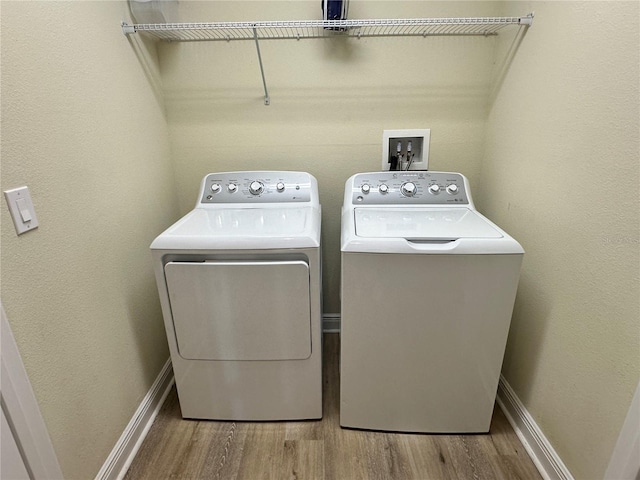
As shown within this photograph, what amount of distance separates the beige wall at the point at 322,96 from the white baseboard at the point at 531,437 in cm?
116

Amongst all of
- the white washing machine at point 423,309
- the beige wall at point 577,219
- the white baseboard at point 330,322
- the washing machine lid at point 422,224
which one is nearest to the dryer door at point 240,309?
the white washing machine at point 423,309

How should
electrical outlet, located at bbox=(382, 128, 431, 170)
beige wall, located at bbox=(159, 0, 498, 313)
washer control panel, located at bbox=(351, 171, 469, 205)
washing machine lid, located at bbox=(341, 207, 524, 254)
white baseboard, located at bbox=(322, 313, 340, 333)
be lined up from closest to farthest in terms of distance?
washing machine lid, located at bbox=(341, 207, 524, 254)
washer control panel, located at bbox=(351, 171, 469, 205)
beige wall, located at bbox=(159, 0, 498, 313)
electrical outlet, located at bbox=(382, 128, 431, 170)
white baseboard, located at bbox=(322, 313, 340, 333)

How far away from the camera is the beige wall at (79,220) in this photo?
36.7 inches

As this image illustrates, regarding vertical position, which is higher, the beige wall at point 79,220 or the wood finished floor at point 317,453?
the beige wall at point 79,220

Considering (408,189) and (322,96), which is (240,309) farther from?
(322,96)

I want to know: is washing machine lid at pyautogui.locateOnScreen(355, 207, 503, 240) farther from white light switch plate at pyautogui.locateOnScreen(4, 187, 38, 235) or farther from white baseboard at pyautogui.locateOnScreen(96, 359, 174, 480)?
white baseboard at pyautogui.locateOnScreen(96, 359, 174, 480)

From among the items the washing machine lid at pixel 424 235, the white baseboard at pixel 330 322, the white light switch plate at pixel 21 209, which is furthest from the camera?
the white baseboard at pixel 330 322

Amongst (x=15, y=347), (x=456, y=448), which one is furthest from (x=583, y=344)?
(x=15, y=347)

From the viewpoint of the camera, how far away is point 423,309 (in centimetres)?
128

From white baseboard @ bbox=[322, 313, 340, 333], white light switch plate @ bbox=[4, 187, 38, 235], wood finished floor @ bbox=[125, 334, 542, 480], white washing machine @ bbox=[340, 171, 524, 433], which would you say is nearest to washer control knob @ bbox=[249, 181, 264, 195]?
white washing machine @ bbox=[340, 171, 524, 433]

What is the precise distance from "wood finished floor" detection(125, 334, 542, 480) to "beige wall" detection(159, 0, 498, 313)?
1.27 meters

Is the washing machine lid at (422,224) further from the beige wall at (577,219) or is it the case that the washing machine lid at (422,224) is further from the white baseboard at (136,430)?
the white baseboard at (136,430)

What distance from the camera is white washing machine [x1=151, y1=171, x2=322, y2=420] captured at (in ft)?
4.14

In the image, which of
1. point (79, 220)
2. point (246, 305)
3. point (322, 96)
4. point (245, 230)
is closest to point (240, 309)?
point (246, 305)
